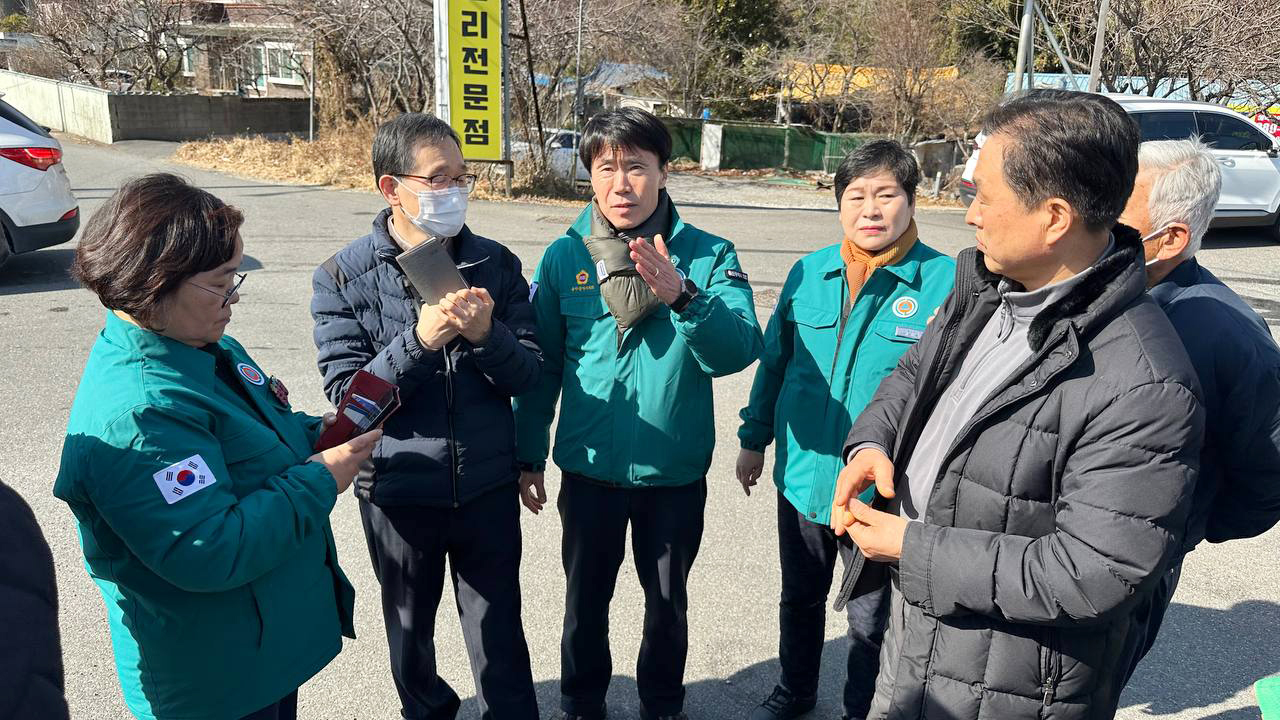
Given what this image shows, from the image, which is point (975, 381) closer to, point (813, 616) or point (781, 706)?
point (813, 616)

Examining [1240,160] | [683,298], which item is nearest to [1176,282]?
[683,298]

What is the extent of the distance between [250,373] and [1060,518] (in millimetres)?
1908

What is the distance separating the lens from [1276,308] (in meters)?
8.92

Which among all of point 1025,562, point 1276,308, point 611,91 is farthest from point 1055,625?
point 611,91

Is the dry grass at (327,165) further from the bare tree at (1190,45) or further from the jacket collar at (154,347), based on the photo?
the jacket collar at (154,347)

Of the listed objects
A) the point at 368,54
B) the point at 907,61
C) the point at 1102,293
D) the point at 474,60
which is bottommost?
the point at 1102,293

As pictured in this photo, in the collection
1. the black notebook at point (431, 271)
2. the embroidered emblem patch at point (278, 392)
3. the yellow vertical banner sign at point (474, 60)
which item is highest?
the yellow vertical banner sign at point (474, 60)

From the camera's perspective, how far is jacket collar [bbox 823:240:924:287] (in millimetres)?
2801

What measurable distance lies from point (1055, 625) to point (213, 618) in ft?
6.01

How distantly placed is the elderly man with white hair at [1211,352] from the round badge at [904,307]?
0.66 metres

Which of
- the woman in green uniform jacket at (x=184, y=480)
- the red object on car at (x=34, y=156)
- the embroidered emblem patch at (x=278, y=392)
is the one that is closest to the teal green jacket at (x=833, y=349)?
the woman in green uniform jacket at (x=184, y=480)

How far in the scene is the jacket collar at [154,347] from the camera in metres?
1.86

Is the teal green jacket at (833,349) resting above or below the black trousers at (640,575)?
above

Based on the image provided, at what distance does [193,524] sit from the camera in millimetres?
1787
